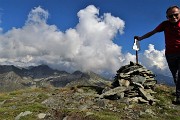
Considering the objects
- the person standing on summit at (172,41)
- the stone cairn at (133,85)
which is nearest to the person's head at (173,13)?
the person standing on summit at (172,41)

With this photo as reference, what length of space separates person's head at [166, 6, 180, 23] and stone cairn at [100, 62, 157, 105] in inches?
673

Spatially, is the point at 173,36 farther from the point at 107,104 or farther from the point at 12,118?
the point at 107,104

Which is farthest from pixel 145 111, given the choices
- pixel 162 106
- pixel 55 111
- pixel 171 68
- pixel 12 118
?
pixel 171 68

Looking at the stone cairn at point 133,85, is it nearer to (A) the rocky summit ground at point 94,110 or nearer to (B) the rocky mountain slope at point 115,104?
(B) the rocky mountain slope at point 115,104

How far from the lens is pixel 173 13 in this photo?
8820 mm

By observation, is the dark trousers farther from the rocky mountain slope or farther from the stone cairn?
the stone cairn

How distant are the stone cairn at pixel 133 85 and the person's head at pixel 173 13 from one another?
1709cm

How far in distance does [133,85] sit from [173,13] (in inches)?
824

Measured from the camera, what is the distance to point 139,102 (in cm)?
2580

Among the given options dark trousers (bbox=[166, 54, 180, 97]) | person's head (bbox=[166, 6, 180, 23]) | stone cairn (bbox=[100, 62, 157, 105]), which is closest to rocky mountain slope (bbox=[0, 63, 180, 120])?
stone cairn (bbox=[100, 62, 157, 105])

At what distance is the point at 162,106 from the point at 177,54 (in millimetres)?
15555

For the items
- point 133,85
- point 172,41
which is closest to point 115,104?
point 133,85

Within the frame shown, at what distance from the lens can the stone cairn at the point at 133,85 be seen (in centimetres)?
2688

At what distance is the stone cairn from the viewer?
2688cm
